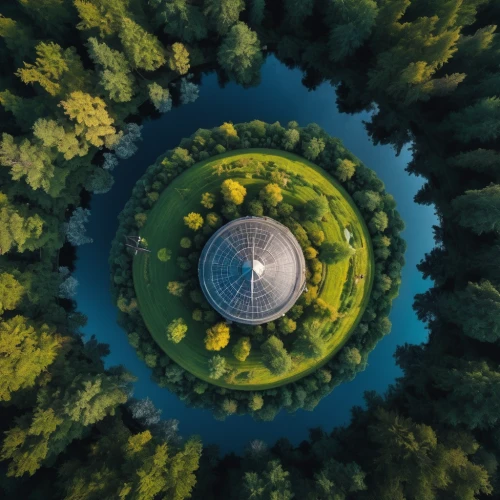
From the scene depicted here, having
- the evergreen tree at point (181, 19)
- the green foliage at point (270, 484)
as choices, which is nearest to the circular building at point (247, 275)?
the green foliage at point (270, 484)

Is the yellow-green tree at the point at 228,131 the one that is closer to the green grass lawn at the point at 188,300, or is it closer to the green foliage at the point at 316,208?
the green grass lawn at the point at 188,300

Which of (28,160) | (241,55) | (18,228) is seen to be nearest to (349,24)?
(241,55)

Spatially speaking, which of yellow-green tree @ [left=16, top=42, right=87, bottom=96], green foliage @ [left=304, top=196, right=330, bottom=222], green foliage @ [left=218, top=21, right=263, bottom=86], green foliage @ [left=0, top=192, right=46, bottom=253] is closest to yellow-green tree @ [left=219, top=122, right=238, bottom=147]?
green foliage @ [left=218, top=21, right=263, bottom=86]

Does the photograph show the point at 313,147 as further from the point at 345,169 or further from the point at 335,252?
the point at 335,252

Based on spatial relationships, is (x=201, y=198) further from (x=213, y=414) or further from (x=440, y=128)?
(x=440, y=128)

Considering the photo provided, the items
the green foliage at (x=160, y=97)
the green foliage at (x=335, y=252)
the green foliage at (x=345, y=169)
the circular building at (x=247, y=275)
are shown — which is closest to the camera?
the circular building at (x=247, y=275)

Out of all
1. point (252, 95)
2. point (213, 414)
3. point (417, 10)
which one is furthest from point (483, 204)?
point (213, 414)

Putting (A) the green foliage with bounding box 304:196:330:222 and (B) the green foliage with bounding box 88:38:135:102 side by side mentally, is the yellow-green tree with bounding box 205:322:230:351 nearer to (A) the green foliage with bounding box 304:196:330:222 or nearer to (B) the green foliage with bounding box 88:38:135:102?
(A) the green foliage with bounding box 304:196:330:222
